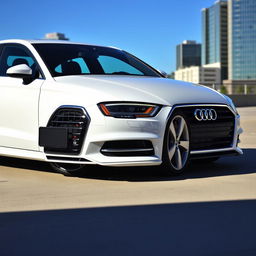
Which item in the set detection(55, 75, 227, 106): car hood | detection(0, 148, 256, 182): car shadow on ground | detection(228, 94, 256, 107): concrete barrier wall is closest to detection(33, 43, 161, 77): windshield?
detection(55, 75, 227, 106): car hood

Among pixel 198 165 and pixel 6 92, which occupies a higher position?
pixel 6 92

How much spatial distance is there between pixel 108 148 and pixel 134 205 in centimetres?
126

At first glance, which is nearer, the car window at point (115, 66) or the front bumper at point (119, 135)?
the front bumper at point (119, 135)

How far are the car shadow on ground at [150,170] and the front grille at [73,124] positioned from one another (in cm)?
38

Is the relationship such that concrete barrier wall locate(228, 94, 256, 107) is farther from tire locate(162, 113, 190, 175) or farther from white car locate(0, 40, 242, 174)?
tire locate(162, 113, 190, 175)

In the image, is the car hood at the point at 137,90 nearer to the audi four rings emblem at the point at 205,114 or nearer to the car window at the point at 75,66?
the audi four rings emblem at the point at 205,114

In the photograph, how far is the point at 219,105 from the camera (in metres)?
6.17

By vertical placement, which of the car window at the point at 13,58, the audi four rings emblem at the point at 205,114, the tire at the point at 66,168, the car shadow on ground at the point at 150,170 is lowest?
the car shadow on ground at the point at 150,170

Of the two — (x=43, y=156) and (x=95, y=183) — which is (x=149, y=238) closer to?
(x=95, y=183)

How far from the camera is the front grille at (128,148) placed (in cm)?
550

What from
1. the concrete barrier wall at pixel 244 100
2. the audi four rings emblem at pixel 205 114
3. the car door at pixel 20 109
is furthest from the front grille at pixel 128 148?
the concrete barrier wall at pixel 244 100

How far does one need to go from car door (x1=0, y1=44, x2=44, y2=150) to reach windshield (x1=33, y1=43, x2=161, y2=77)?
19 cm

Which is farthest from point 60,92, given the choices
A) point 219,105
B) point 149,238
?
point 149,238

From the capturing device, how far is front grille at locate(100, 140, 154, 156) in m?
5.50
